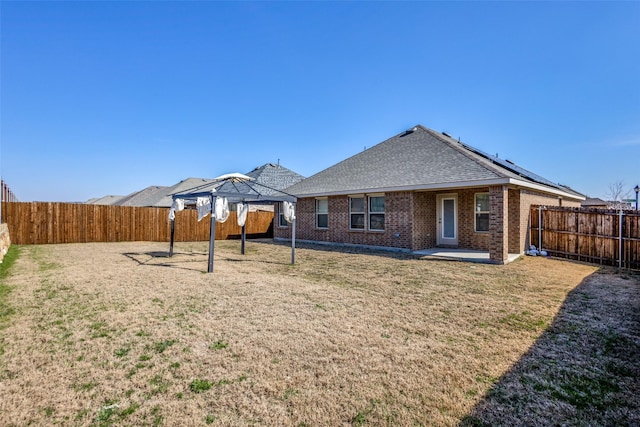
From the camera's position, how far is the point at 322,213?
602 inches

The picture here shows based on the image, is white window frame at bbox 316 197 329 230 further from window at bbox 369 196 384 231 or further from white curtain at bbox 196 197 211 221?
white curtain at bbox 196 197 211 221

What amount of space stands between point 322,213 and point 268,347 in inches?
467

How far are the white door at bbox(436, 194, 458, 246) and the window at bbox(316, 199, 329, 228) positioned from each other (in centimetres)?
515

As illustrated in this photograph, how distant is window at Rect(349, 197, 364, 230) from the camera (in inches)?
529

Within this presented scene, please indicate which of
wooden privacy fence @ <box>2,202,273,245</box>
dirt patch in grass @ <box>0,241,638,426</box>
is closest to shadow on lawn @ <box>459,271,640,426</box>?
dirt patch in grass @ <box>0,241,638,426</box>

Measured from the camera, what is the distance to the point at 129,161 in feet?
77.5

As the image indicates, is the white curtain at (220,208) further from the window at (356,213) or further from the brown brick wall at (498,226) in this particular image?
the brown brick wall at (498,226)

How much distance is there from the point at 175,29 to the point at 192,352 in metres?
11.2

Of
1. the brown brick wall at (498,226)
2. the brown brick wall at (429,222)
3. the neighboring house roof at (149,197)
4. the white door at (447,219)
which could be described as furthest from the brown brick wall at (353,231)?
the neighboring house roof at (149,197)

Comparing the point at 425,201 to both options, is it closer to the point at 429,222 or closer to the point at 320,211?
the point at 429,222

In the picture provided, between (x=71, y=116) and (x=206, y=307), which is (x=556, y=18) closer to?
(x=206, y=307)

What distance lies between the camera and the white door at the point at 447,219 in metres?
12.3

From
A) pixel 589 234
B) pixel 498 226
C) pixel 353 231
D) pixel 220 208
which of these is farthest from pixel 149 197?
pixel 589 234

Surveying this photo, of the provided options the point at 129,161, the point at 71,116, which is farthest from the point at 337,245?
the point at 129,161
